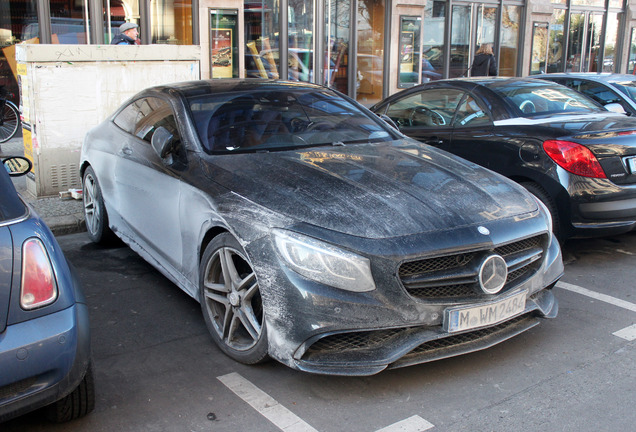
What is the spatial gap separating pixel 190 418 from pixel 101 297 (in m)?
1.92

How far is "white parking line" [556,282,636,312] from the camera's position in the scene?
4734 mm

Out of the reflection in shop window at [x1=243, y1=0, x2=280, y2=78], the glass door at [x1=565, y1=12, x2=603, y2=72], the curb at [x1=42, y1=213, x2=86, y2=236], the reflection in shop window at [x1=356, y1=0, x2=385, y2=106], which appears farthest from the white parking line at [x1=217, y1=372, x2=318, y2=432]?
the glass door at [x1=565, y1=12, x2=603, y2=72]

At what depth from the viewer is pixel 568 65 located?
19.9m

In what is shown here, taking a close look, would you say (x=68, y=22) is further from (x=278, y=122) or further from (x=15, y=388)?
(x=15, y=388)

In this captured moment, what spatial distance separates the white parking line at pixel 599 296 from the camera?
4734 mm

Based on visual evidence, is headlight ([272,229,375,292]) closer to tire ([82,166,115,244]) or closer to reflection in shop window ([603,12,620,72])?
tire ([82,166,115,244])

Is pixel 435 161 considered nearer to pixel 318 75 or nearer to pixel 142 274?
pixel 142 274

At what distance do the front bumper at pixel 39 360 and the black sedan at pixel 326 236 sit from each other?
101 centimetres

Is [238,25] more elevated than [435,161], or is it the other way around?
[238,25]

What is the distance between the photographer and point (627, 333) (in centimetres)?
424

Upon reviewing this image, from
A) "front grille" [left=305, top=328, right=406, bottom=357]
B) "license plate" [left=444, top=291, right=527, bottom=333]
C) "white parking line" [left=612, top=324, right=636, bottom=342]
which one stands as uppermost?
"license plate" [left=444, top=291, right=527, bottom=333]

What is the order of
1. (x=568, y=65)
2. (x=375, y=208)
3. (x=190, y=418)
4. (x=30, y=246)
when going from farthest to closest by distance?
1. (x=568, y=65)
2. (x=375, y=208)
3. (x=190, y=418)
4. (x=30, y=246)

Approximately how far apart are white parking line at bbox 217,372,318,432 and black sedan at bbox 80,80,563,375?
0.50ft

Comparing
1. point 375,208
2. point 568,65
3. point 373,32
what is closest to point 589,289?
point 375,208
